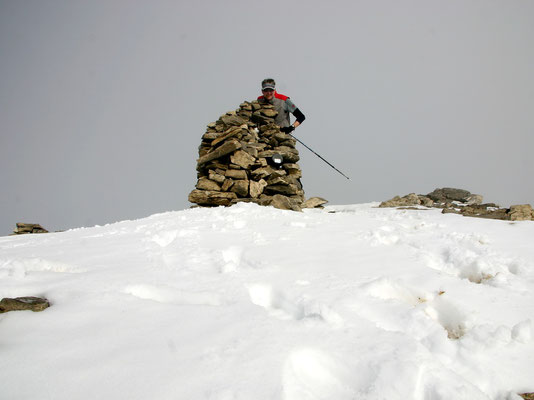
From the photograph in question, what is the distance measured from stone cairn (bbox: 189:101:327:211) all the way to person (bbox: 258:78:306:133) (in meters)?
0.23

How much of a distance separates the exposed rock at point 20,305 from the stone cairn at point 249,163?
6282 mm

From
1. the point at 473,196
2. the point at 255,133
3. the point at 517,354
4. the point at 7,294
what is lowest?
the point at 517,354

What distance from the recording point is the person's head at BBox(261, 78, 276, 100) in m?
10.6

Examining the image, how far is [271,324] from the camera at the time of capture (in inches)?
76.5

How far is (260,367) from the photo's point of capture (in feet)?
5.12

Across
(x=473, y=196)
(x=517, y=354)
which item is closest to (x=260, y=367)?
(x=517, y=354)

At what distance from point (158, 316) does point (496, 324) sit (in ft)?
7.54

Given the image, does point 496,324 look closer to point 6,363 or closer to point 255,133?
point 6,363

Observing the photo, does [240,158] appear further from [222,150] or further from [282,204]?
[282,204]

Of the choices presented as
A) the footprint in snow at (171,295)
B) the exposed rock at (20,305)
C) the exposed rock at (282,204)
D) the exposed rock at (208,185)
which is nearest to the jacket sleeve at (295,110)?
the exposed rock at (282,204)

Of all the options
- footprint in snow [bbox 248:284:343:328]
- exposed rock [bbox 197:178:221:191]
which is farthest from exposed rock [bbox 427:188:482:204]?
footprint in snow [bbox 248:284:343:328]

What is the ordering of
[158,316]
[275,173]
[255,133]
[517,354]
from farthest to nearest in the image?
[255,133], [275,173], [158,316], [517,354]

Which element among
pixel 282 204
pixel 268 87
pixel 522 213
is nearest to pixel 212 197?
pixel 282 204

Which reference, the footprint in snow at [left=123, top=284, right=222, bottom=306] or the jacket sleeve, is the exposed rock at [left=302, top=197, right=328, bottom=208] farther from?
the footprint in snow at [left=123, top=284, right=222, bottom=306]
